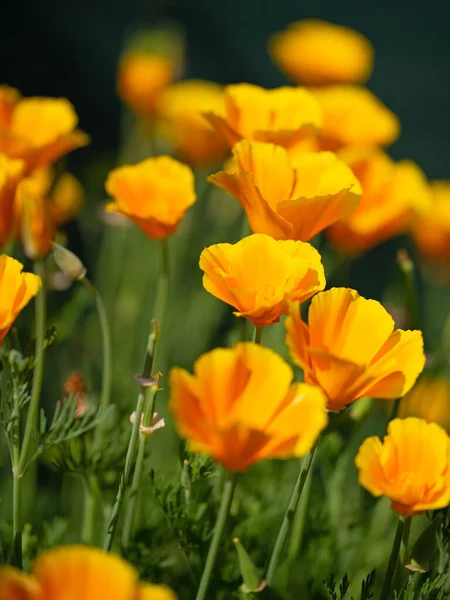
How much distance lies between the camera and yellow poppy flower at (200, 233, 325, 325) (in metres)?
0.55

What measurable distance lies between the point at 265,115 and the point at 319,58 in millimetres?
602

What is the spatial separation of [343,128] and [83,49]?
60.9 inches

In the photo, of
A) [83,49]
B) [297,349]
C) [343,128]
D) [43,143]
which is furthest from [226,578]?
[83,49]

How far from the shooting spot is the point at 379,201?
926 millimetres

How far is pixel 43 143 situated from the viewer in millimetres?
779

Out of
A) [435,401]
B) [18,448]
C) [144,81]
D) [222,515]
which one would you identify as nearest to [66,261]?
[18,448]

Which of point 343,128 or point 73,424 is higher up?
point 343,128

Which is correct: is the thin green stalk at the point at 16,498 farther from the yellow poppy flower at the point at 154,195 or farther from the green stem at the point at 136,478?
the yellow poppy flower at the point at 154,195

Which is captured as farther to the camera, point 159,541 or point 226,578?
point 159,541

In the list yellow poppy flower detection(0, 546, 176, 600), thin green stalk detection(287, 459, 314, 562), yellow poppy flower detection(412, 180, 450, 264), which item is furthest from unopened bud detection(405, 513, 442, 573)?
yellow poppy flower detection(412, 180, 450, 264)

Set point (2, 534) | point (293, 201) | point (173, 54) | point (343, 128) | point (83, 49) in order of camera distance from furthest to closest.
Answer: point (83, 49) → point (173, 54) → point (343, 128) → point (2, 534) → point (293, 201)

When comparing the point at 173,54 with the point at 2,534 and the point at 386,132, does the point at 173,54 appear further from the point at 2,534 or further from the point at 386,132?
the point at 2,534

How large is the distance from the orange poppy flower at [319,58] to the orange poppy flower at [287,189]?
2.33ft

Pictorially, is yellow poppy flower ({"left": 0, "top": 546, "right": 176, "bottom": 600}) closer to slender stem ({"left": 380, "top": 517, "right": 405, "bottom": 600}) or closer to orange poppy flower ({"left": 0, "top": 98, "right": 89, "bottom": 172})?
slender stem ({"left": 380, "top": 517, "right": 405, "bottom": 600})
